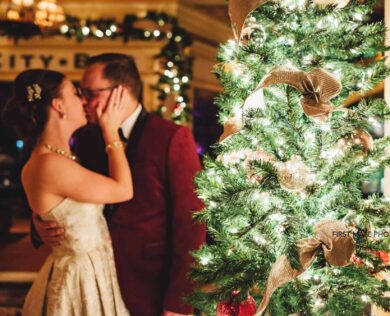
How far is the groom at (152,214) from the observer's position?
2055 millimetres

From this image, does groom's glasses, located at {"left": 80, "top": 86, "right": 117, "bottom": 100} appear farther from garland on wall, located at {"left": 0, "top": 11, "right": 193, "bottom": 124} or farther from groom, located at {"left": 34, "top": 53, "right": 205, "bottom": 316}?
garland on wall, located at {"left": 0, "top": 11, "right": 193, "bottom": 124}

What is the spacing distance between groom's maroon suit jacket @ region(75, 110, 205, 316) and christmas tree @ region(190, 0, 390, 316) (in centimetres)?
42

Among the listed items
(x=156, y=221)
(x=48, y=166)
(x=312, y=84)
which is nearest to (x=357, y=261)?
(x=312, y=84)

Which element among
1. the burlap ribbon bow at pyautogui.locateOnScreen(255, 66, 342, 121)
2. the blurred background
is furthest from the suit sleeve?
the blurred background

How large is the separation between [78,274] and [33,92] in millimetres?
814

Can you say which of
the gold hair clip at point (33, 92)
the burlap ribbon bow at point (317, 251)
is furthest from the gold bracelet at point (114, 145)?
the burlap ribbon bow at point (317, 251)

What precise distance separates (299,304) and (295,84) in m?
0.70

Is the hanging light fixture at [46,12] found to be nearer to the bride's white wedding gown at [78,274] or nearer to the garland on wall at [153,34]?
the garland on wall at [153,34]

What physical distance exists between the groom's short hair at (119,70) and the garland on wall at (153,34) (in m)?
4.46

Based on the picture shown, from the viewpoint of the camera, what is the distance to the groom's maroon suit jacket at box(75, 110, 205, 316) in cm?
205

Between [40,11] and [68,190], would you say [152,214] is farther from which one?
[40,11]

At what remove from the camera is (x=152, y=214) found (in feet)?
6.90

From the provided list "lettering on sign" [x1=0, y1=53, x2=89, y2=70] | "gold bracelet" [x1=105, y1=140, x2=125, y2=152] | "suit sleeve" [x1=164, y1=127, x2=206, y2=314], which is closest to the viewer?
"suit sleeve" [x1=164, y1=127, x2=206, y2=314]

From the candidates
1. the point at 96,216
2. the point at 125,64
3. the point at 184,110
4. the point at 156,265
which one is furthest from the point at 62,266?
the point at 184,110
